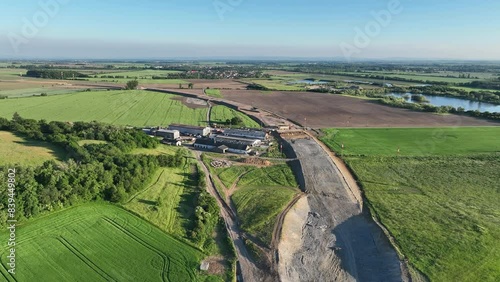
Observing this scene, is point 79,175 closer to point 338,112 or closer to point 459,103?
point 338,112

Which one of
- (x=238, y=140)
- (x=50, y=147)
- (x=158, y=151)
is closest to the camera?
(x=50, y=147)

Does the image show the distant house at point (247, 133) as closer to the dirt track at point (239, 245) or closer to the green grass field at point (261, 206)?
the green grass field at point (261, 206)

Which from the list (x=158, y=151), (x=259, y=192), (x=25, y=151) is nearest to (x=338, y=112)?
(x=158, y=151)

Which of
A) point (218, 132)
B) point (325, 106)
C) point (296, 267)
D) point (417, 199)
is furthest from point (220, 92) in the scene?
point (296, 267)

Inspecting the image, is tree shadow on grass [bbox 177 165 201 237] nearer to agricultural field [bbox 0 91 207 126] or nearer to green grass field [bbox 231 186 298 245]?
green grass field [bbox 231 186 298 245]

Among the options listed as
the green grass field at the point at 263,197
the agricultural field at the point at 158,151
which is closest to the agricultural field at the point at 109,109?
the agricultural field at the point at 158,151
